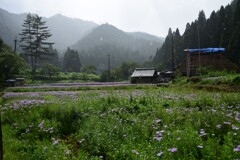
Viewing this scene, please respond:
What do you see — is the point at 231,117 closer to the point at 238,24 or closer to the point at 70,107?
the point at 70,107

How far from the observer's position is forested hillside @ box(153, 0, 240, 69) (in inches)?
2178

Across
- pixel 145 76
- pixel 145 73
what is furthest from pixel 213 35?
pixel 145 76

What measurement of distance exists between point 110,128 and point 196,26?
7948 cm

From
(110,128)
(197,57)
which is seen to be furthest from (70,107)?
(197,57)

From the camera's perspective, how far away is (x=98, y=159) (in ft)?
15.7

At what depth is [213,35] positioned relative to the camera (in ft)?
239

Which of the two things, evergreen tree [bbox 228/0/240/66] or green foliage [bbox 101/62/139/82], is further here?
green foliage [bbox 101/62/139/82]

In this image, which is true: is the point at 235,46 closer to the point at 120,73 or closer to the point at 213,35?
the point at 213,35

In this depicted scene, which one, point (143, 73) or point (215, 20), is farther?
point (215, 20)

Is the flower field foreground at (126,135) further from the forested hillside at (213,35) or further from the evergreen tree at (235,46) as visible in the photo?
the evergreen tree at (235,46)

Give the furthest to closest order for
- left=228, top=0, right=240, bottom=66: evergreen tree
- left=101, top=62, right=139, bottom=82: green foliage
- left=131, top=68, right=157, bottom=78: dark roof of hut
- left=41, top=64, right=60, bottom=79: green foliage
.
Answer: left=101, top=62, right=139, bottom=82: green foliage, left=41, top=64, right=60, bottom=79: green foliage, left=131, top=68, right=157, bottom=78: dark roof of hut, left=228, top=0, right=240, bottom=66: evergreen tree

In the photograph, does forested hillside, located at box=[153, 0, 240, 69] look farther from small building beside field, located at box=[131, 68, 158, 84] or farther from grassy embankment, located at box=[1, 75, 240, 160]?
grassy embankment, located at box=[1, 75, 240, 160]

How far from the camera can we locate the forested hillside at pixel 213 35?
5531 centimetres

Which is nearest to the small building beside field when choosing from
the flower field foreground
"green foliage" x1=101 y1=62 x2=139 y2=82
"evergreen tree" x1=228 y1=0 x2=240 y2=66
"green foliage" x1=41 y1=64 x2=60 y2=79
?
"evergreen tree" x1=228 y1=0 x2=240 y2=66
